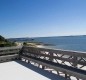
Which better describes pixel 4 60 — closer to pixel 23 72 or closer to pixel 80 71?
pixel 23 72

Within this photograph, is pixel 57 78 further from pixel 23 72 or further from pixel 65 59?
pixel 23 72

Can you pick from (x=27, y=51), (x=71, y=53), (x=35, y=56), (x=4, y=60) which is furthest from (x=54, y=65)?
(x=4, y=60)

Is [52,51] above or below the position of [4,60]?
above

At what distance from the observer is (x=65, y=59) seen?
621cm

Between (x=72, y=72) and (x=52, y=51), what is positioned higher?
(x=52, y=51)

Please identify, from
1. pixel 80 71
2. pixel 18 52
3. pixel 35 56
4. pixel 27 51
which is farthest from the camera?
pixel 18 52

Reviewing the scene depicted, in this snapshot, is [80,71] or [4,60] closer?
[80,71]

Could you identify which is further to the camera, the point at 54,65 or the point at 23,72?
the point at 23,72

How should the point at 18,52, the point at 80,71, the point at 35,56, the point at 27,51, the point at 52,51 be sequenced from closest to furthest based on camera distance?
the point at 80,71, the point at 52,51, the point at 35,56, the point at 27,51, the point at 18,52

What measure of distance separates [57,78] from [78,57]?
1040 mm

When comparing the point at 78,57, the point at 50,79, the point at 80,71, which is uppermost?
the point at 78,57

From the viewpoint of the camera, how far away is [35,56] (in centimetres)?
859

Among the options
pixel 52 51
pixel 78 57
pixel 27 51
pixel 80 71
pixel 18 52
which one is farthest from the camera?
pixel 18 52

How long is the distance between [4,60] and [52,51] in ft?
12.7
